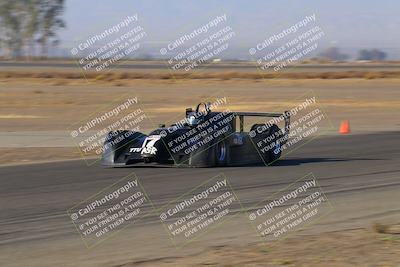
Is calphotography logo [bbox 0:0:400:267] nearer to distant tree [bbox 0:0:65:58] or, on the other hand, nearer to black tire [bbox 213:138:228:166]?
black tire [bbox 213:138:228:166]

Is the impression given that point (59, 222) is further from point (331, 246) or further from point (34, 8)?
point (34, 8)

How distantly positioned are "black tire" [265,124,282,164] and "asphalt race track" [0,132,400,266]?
27cm

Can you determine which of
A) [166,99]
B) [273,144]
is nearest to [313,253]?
[273,144]

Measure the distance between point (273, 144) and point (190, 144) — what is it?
209 centimetres

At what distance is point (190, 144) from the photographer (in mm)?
Answer: 16438

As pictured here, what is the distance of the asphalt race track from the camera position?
9.48 m

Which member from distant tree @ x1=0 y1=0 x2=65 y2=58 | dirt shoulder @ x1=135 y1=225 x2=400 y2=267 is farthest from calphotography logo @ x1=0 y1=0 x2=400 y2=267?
distant tree @ x1=0 y1=0 x2=65 y2=58

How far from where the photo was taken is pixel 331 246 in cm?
939

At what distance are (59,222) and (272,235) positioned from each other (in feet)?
8.37

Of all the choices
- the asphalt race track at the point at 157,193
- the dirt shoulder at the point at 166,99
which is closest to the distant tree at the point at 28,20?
the dirt shoulder at the point at 166,99

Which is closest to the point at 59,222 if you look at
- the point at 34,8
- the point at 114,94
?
the point at 114,94

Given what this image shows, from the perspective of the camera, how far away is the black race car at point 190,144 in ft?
53.6

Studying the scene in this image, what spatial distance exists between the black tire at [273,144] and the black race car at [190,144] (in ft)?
1.84

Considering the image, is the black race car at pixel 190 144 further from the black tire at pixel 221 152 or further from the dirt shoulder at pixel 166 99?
the dirt shoulder at pixel 166 99
